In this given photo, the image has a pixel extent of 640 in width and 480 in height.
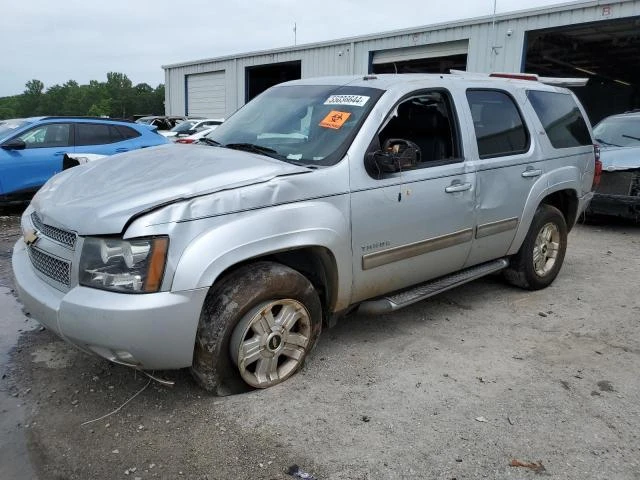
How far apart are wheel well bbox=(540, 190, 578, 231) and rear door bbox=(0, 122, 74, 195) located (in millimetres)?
7181

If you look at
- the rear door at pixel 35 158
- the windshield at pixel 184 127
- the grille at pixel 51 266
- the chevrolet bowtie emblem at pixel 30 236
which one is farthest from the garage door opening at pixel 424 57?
the grille at pixel 51 266

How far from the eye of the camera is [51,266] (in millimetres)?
3006

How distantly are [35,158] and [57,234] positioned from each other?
21.0ft

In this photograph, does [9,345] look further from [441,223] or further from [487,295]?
[487,295]

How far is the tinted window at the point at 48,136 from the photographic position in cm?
861

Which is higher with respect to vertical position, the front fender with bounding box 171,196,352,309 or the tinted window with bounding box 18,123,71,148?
the tinted window with bounding box 18,123,71,148

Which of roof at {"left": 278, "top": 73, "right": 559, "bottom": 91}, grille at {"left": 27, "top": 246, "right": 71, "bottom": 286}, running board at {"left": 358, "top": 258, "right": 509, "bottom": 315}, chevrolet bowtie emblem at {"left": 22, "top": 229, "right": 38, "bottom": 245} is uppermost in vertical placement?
roof at {"left": 278, "top": 73, "right": 559, "bottom": 91}

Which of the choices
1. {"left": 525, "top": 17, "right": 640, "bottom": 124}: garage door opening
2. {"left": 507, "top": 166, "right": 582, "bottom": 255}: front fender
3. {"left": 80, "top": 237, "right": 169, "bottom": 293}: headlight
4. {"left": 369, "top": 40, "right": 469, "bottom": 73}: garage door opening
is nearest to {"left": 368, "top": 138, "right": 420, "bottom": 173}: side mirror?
{"left": 80, "top": 237, "right": 169, "bottom": 293}: headlight

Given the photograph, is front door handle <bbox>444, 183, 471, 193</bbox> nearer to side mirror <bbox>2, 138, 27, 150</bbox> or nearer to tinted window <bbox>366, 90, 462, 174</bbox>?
tinted window <bbox>366, 90, 462, 174</bbox>

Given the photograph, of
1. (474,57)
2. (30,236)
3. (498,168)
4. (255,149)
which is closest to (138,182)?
(30,236)

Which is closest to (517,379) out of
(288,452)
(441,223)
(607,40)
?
(441,223)

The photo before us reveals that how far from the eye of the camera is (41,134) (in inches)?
344

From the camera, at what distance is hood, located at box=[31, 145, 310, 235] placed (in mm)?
2758

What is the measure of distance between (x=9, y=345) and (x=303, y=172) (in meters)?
2.47
